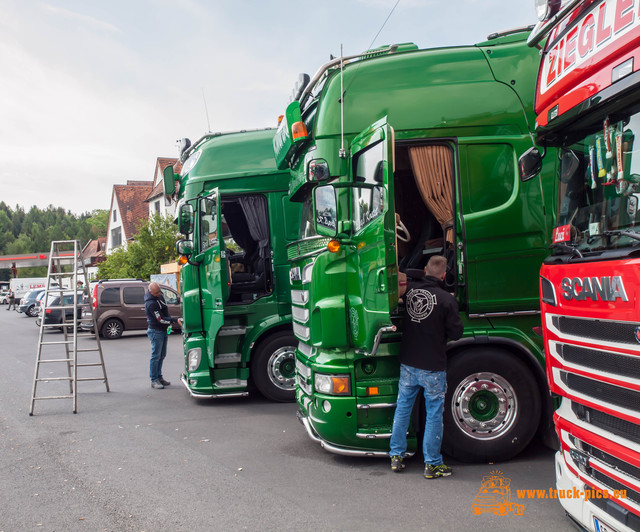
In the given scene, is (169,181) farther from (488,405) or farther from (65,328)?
(488,405)

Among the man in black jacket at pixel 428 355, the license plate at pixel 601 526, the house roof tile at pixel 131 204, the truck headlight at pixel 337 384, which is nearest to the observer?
the license plate at pixel 601 526

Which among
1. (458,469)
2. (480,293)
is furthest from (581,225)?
(458,469)

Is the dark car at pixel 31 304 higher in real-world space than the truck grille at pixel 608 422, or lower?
lower

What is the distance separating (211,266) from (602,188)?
5.38 metres

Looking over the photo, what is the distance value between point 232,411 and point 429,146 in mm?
4592

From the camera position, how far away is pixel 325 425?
514 centimetres

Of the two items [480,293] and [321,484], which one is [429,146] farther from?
[321,484]

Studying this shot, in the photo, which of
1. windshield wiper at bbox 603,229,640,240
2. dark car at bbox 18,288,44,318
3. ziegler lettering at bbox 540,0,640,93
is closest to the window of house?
dark car at bbox 18,288,44,318

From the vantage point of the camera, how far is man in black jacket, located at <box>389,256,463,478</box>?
4.77 meters

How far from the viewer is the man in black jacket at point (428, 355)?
15.6 ft

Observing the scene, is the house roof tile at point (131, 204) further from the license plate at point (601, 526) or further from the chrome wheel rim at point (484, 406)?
the license plate at point (601, 526)

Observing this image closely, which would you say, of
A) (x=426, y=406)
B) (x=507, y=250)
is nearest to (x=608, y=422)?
(x=426, y=406)

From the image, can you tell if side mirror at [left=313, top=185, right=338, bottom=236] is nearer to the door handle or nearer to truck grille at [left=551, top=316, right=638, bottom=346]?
the door handle

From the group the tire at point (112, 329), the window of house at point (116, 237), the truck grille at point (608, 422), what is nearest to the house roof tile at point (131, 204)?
the window of house at point (116, 237)
